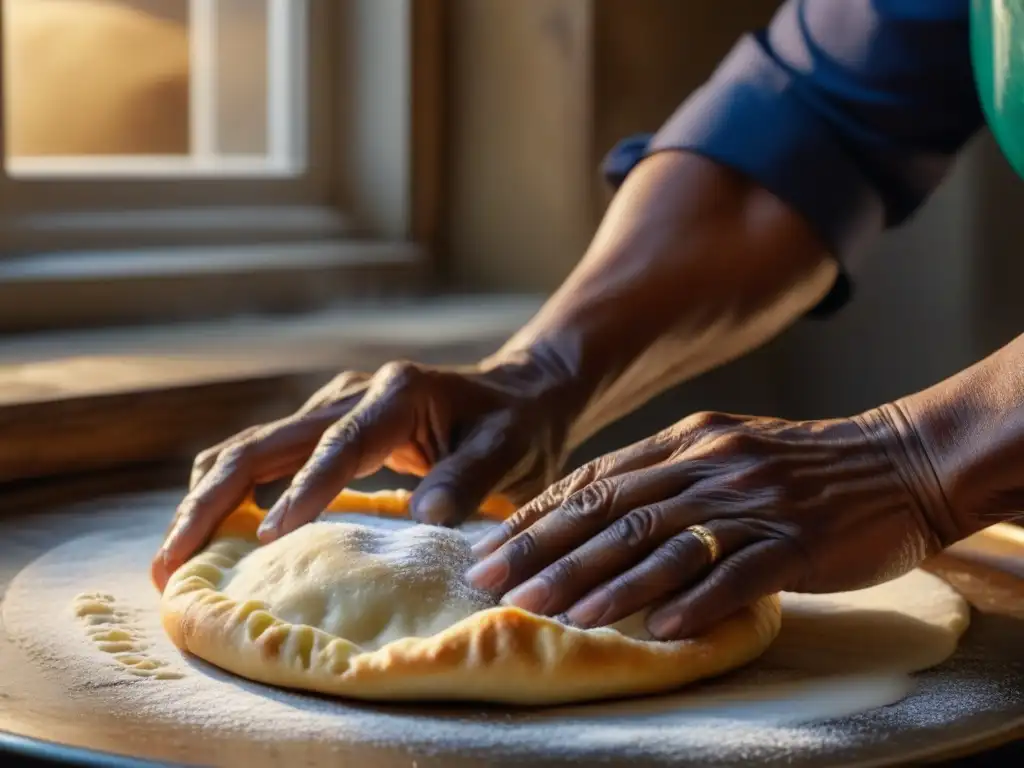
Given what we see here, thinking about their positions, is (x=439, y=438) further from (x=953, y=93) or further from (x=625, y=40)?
(x=625, y=40)

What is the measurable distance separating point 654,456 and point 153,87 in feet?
4.39

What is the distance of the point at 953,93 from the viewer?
130 centimetres

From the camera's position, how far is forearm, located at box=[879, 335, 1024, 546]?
87cm

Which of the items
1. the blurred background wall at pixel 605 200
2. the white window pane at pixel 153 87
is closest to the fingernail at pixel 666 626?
the blurred background wall at pixel 605 200

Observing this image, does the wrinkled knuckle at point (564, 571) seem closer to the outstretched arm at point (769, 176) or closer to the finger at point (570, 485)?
the finger at point (570, 485)

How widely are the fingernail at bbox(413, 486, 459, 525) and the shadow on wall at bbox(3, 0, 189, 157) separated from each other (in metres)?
1.04

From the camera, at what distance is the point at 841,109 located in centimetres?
130

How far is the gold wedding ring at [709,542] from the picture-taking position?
0.82m

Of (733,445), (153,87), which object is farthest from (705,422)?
(153,87)

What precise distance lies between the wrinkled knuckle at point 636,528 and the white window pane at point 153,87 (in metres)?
1.23

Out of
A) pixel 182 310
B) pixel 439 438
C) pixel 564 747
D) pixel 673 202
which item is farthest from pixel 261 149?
pixel 564 747

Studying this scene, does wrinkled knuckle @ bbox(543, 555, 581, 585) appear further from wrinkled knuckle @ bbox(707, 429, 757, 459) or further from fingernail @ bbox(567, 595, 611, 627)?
wrinkled knuckle @ bbox(707, 429, 757, 459)

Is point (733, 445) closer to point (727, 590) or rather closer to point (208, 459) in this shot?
point (727, 590)

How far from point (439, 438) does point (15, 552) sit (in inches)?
12.4
